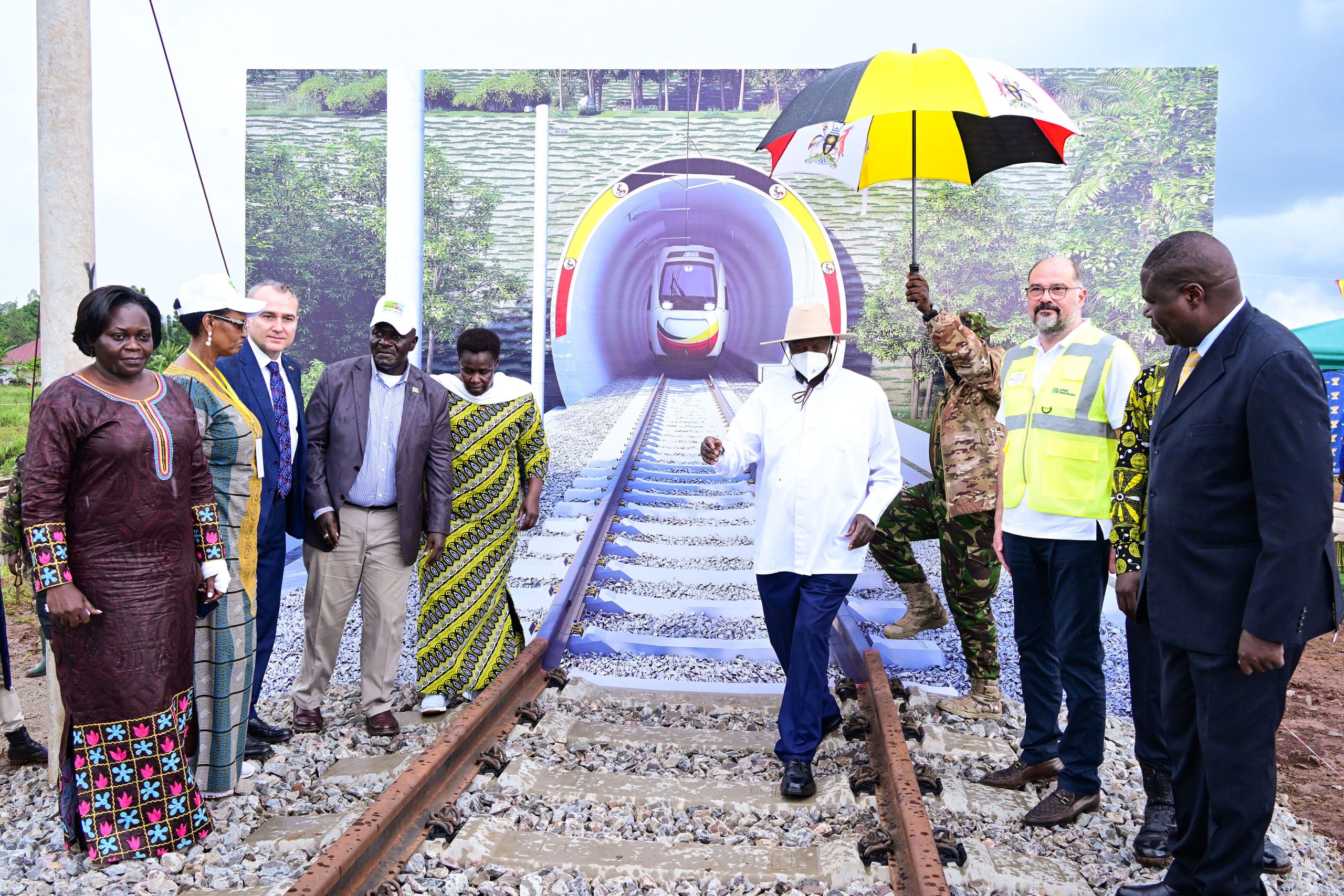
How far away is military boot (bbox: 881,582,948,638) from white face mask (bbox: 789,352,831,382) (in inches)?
82.5

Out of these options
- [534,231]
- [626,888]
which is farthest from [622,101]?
[626,888]

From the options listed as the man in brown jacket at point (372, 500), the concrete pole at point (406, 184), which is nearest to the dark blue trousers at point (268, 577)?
the man in brown jacket at point (372, 500)

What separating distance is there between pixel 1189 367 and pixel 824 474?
5.09ft

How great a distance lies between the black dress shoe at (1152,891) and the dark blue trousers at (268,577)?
138 inches

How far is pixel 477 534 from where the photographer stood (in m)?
4.88

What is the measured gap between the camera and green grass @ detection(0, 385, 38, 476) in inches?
344

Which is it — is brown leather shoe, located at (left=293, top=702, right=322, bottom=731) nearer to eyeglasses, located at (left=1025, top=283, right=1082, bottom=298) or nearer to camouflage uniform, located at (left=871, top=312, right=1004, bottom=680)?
camouflage uniform, located at (left=871, top=312, right=1004, bottom=680)

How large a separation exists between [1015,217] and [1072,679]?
539 centimetres

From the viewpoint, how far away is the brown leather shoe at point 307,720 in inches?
176

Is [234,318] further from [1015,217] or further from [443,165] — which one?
[1015,217]

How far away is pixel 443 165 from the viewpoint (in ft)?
27.2

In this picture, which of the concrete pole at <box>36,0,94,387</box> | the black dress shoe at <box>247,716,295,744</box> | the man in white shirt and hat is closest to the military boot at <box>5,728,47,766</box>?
the black dress shoe at <box>247,716,295,744</box>

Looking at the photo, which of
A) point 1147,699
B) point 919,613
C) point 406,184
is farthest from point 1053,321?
point 406,184

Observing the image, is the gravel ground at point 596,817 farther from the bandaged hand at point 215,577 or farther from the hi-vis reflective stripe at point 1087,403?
the hi-vis reflective stripe at point 1087,403
